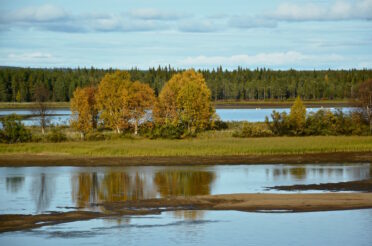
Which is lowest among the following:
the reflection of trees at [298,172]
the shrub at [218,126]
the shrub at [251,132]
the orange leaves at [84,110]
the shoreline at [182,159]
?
the reflection of trees at [298,172]

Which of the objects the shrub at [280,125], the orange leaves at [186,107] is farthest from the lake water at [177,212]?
the orange leaves at [186,107]

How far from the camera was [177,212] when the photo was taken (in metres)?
33.3

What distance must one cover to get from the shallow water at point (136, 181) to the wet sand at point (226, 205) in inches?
69.7

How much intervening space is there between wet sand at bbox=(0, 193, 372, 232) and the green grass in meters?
20.2

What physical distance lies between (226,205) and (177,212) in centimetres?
299

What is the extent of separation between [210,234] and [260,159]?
26.5 metres

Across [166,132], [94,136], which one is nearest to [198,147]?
[166,132]

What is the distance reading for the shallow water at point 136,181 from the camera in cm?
3753

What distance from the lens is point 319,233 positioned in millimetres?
28672

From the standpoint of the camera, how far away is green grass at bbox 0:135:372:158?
57219 millimetres

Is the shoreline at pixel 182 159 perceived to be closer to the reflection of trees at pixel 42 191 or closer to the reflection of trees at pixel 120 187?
the reflection of trees at pixel 120 187

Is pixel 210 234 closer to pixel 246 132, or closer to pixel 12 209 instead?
pixel 12 209

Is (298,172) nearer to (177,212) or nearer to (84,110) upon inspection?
(177,212)

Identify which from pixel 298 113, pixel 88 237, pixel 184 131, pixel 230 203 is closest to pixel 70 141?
pixel 184 131
